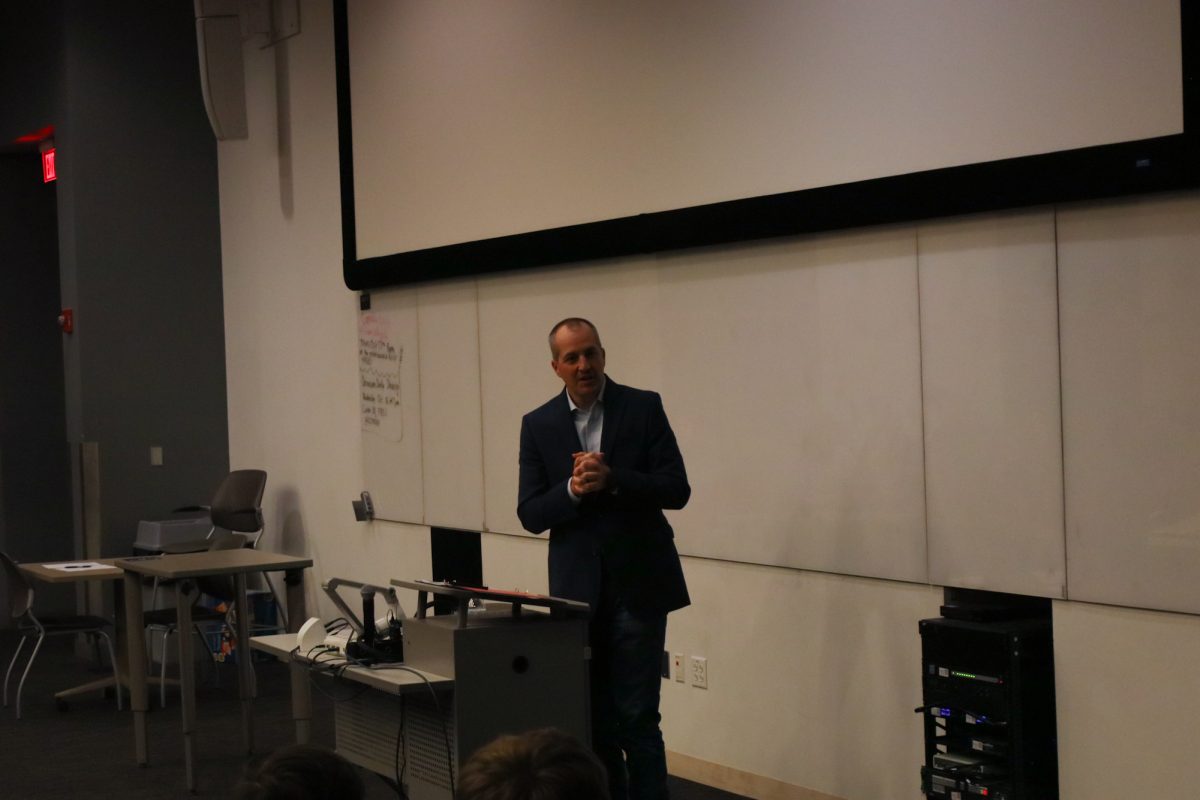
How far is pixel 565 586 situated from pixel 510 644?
39 cm

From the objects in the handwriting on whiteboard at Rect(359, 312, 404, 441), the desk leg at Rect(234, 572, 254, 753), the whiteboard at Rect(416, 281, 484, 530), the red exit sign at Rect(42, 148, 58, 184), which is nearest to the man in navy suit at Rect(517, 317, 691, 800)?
the desk leg at Rect(234, 572, 254, 753)

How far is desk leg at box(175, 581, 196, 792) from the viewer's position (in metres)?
5.21

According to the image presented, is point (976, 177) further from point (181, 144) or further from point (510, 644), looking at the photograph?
point (181, 144)

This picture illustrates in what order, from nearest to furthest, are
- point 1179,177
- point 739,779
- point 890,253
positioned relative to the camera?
point 1179,177
point 890,253
point 739,779

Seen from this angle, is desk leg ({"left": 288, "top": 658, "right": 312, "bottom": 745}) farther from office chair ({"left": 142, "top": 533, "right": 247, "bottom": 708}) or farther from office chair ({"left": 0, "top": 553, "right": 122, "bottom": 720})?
office chair ({"left": 0, "top": 553, "right": 122, "bottom": 720})

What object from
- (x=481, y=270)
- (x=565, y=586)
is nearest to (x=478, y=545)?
(x=481, y=270)

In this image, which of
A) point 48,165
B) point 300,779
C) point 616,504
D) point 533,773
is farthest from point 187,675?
point 48,165

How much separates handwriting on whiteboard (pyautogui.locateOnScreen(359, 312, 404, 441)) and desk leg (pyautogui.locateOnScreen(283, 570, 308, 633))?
3.70ft

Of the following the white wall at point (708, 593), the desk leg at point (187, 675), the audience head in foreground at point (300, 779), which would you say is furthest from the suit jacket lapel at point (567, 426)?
the audience head in foreground at point (300, 779)

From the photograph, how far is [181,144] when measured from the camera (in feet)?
29.0

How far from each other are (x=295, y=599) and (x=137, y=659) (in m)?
2.24

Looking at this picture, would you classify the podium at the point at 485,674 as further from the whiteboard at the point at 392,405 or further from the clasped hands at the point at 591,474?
the whiteboard at the point at 392,405

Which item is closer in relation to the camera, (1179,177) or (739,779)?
(1179,177)

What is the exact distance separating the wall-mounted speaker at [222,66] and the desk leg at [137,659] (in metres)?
3.44
